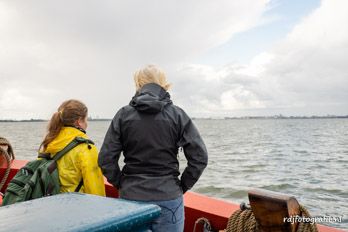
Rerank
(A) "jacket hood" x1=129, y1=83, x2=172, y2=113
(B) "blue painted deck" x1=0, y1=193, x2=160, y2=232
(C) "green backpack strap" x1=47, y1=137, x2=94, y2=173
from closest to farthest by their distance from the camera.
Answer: (B) "blue painted deck" x1=0, y1=193, x2=160, y2=232, (A) "jacket hood" x1=129, y1=83, x2=172, y2=113, (C) "green backpack strap" x1=47, y1=137, x2=94, y2=173

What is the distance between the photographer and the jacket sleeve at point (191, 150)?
2492 millimetres

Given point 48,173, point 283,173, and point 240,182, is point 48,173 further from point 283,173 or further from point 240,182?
point 283,173

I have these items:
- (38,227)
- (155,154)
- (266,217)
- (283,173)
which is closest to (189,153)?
(155,154)

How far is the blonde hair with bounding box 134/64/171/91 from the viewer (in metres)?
2.58

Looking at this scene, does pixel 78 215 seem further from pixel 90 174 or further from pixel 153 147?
pixel 90 174

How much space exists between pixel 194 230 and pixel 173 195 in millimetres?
664

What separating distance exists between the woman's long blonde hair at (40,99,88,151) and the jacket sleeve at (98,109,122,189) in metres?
0.46

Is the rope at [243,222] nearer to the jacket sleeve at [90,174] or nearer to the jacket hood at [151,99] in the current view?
the jacket hood at [151,99]

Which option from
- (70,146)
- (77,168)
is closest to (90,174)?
(77,168)

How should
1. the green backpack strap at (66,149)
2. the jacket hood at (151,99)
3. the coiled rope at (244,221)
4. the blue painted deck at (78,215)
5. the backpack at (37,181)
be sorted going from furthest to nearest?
the green backpack strap at (66,149), the backpack at (37,181), the jacket hood at (151,99), the coiled rope at (244,221), the blue painted deck at (78,215)

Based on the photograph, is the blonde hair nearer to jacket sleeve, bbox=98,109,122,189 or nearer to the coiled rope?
jacket sleeve, bbox=98,109,122,189

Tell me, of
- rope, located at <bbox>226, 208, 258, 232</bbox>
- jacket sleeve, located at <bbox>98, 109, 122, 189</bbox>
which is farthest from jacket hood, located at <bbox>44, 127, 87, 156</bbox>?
rope, located at <bbox>226, 208, 258, 232</bbox>

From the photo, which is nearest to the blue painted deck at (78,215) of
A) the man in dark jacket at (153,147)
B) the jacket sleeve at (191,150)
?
the man in dark jacket at (153,147)

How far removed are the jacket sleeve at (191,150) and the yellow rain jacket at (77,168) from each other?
0.67m
